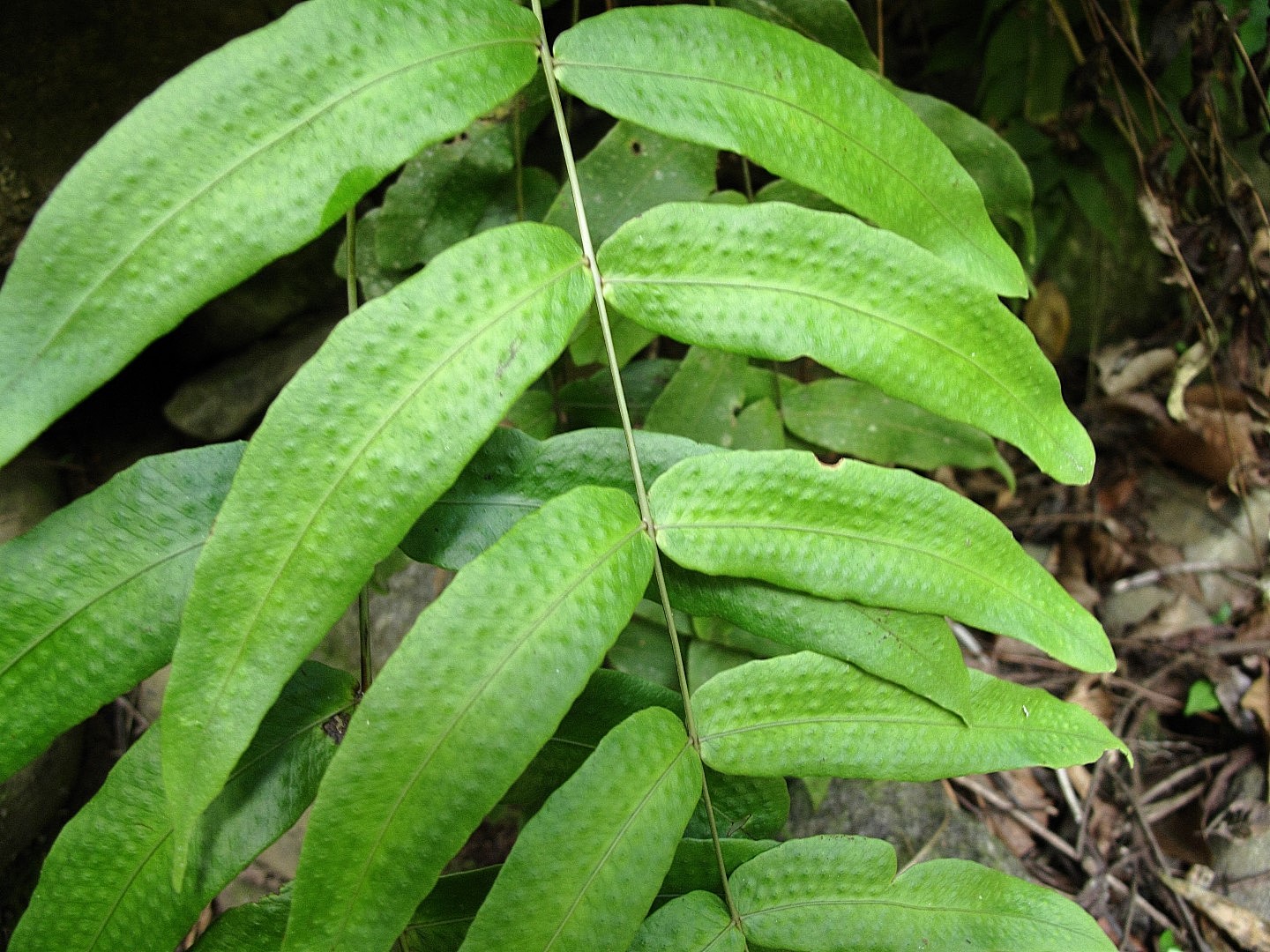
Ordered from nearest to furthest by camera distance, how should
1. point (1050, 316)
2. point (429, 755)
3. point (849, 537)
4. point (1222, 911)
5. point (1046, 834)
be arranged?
point (429, 755), point (849, 537), point (1222, 911), point (1046, 834), point (1050, 316)

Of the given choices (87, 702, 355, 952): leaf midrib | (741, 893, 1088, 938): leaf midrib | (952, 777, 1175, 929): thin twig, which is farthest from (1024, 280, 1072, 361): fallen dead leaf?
(87, 702, 355, 952): leaf midrib

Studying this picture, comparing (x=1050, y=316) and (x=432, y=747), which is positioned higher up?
(x=432, y=747)

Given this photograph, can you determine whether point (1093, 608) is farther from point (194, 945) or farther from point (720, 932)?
point (194, 945)

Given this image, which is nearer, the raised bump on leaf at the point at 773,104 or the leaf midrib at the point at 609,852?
the leaf midrib at the point at 609,852

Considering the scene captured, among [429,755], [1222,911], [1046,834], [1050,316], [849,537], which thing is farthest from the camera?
[1050,316]

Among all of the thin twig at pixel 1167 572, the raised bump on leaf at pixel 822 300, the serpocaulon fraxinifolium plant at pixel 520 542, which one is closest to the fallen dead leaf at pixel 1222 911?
the thin twig at pixel 1167 572

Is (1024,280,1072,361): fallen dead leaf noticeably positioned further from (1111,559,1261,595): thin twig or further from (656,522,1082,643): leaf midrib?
(656,522,1082,643): leaf midrib

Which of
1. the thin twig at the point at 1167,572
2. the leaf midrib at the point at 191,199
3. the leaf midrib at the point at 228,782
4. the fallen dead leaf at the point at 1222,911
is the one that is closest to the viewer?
the leaf midrib at the point at 191,199

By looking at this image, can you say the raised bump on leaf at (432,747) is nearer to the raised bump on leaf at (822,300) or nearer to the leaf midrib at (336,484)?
the leaf midrib at (336,484)

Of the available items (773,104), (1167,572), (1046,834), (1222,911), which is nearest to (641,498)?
(773,104)

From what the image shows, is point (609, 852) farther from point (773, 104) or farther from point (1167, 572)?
point (1167, 572)
